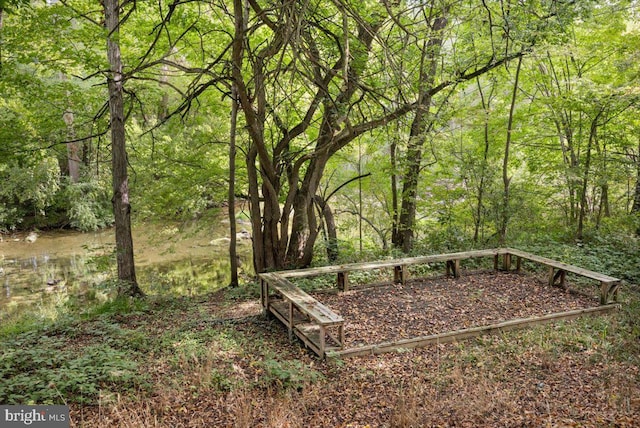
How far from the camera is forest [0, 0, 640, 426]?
4094 millimetres

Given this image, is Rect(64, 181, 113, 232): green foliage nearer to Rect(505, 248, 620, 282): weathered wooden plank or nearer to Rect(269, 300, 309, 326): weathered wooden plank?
Rect(269, 300, 309, 326): weathered wooden plank

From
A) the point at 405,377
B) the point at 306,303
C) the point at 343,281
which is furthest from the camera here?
the point at 343,281

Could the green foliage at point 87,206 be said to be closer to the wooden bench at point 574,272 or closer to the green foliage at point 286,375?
the green foliage at point 286,375

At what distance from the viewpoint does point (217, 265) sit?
14641 mm

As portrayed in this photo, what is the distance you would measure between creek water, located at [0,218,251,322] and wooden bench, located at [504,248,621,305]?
730 centimetres

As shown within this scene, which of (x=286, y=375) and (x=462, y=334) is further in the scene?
(x=462, y=334)

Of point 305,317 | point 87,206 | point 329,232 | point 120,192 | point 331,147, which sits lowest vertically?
point 305,317

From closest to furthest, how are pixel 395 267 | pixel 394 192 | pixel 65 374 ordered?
pixel 65 374 → pixel 395 267 → pixel 394 192

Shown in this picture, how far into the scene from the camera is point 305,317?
6.18 m

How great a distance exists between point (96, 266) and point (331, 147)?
5.77 meters

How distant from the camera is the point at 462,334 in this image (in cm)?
565

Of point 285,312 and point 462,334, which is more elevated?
point 285,312

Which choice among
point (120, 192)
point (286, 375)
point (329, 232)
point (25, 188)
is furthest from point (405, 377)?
point (25, 188)

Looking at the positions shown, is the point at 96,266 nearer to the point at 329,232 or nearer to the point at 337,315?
the point at 329,232
